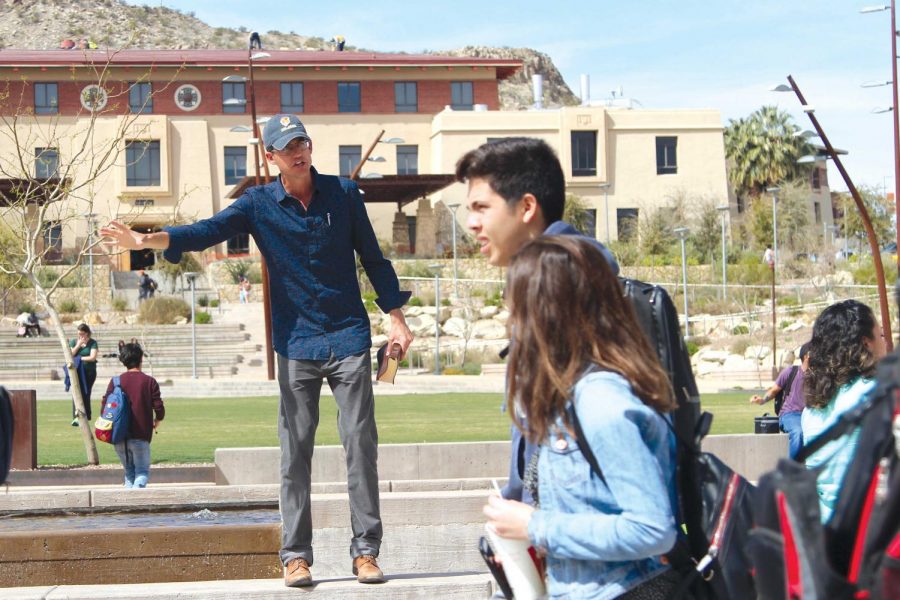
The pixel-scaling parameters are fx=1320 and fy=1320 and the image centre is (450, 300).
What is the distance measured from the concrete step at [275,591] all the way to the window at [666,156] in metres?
71.1

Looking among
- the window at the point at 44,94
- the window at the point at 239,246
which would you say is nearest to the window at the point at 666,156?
the window at the point at 239,246

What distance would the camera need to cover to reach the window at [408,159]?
75125 mm

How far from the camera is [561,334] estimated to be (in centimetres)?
316

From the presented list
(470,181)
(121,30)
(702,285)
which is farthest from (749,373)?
(121,30)

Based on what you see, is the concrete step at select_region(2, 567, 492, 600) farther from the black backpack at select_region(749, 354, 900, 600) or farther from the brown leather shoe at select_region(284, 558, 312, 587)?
the black backpack at select_region(749, 354, 900, 600)

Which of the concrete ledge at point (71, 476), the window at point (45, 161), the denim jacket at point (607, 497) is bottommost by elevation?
the concrete ledge at point (71, 476)

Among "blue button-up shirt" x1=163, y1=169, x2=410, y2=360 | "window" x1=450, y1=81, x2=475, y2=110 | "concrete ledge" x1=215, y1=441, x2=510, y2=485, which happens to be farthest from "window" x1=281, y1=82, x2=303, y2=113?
"blue button-up shirt" x1=163, y1=169, x2=410, y2=360

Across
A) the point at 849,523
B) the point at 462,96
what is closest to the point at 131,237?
the point at 849,523

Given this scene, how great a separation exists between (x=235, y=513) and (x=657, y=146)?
6799 cm

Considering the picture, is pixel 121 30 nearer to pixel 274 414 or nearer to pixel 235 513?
pixel 274 414

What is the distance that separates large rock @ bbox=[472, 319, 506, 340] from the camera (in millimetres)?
53344

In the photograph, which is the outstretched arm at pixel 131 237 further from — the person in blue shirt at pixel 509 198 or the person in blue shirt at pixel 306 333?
the person in blue shirt at pixel 509 198

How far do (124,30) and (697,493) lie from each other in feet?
524

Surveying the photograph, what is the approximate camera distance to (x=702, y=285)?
58688 millimetres
